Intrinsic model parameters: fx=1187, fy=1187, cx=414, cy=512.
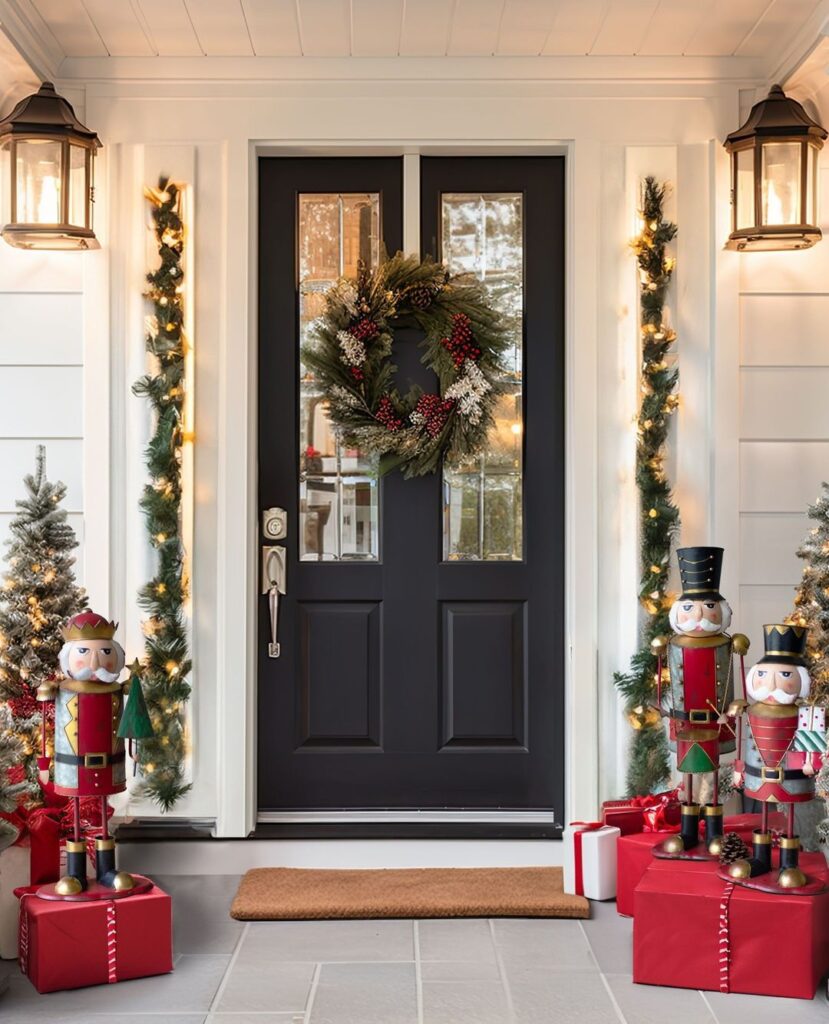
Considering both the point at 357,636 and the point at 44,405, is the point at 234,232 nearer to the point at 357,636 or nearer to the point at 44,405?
the point at 44,405

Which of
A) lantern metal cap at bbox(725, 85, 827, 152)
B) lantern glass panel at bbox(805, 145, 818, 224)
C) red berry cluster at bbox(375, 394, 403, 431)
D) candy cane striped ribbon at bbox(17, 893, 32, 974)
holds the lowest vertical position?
candy cane striped ribbon at bbox(17, 893, 32, 974)

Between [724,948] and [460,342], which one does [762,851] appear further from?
[460,342]

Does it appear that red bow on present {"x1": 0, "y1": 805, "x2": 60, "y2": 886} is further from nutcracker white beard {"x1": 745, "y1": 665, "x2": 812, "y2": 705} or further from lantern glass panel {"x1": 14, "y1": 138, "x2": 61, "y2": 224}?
nutcracker white beard {"x1": 745, "y1": 665, "x2": 812, "y2": 705}

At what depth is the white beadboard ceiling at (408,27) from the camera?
11.5 ft

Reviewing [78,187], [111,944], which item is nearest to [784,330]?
[78,187]

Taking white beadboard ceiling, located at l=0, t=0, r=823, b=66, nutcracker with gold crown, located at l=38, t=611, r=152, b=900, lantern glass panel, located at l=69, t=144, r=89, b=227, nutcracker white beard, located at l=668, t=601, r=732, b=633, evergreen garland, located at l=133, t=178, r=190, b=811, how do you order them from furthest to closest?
evergreen garland, located at l=133, t=178, r=190, b=811
lantern glass panel, located at l=69, t=144, r=89, b=227
white beadboard ceiling, located at l=0, t=0, r=823, b=66
nutcracker white beard, located at l=668, t=601, r=732, b=633
nutcracker with gold crown, located at l=38, t=611, r=152, b=900

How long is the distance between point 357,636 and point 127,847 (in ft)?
3.33

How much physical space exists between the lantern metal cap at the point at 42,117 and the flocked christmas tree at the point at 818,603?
2.48 meters

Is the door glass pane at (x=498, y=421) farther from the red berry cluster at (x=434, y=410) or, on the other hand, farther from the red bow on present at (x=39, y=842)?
the red bow on present at (x=39, y=842)

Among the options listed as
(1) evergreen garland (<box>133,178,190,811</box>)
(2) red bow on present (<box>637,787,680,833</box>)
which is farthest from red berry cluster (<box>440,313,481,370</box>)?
(2) red bow on present (<box>637,787,680,833</box>)

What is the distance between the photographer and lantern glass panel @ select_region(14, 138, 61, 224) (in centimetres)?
361

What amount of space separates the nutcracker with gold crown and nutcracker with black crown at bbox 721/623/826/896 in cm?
158

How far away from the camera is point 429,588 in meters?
4.05

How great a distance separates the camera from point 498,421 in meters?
4.06
